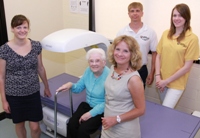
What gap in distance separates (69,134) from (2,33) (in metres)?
1.44

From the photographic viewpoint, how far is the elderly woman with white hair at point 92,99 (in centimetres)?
A: 188

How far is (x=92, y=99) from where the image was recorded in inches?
79.0

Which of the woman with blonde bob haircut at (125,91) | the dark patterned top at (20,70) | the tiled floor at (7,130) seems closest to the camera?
the woman with blonde bob haircut at (125,91)

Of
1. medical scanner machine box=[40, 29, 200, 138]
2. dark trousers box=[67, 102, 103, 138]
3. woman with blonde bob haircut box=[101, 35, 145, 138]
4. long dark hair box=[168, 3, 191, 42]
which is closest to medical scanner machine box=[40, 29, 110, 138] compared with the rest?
medical scanner machine box=[40, 29, 200, 138]

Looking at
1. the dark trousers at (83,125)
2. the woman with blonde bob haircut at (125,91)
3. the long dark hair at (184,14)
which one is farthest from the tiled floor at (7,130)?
the long dark hair at (184,14)

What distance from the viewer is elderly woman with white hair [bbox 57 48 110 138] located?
1882 millimetres

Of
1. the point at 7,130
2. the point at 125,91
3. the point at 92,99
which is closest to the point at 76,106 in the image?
the point at 92,99

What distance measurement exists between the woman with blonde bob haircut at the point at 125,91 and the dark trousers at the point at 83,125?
0.32 metres

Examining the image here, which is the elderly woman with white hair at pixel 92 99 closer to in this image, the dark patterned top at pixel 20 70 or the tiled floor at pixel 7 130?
the dark patterned top at pixel 20 70

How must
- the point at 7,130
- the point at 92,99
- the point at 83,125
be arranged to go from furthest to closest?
the point at 7,130
the point at 92,99
the point at 83,125

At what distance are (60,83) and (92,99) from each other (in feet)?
2.68

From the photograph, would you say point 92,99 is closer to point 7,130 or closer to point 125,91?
point 125,91

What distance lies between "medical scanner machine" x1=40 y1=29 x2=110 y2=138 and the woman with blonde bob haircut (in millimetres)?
508

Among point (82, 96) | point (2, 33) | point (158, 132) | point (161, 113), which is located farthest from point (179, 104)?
point (2, 33)
